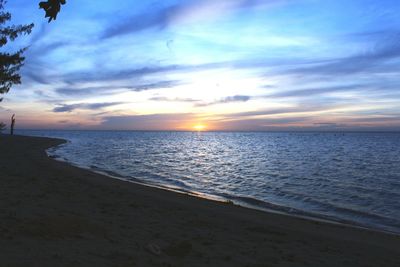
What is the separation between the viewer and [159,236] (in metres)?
8.88

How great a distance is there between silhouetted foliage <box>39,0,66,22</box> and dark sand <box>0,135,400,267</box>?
4313 millimetres

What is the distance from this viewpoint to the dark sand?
6.86 m

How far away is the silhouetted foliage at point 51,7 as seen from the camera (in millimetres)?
3076

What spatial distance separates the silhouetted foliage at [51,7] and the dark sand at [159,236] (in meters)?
4.31

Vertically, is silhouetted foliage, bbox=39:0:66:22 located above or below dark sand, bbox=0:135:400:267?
above

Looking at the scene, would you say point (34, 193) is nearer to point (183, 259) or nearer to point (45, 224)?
point (45, 224)

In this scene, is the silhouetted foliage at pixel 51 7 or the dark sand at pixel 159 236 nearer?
the silhouetted foliage at pixel 51 7

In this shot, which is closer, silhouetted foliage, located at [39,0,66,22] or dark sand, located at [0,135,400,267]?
silhouetted foliage, located at [39,0,66,22]

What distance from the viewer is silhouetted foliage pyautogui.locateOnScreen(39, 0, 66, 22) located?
3.08 m

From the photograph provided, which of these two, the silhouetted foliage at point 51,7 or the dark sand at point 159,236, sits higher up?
the silhouetted foliage at point 51,7

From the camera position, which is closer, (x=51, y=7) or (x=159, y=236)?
(x=51, y=7)

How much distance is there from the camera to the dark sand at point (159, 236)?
686 cm

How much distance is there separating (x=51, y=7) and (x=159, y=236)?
685 cm

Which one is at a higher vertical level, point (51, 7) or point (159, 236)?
point (51, 7)
